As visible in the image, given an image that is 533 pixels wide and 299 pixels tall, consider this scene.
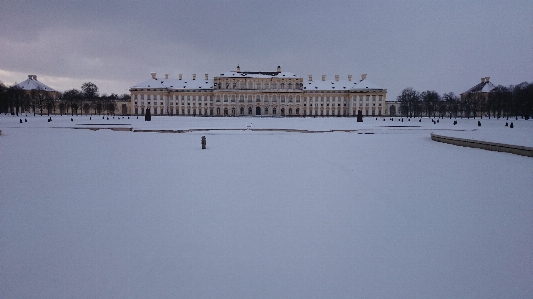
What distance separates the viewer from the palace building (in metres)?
88.1

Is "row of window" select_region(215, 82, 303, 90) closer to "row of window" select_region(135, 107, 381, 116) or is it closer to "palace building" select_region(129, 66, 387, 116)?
"palace building" select_region(129, 66, 387, 116)

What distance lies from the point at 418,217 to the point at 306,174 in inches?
150

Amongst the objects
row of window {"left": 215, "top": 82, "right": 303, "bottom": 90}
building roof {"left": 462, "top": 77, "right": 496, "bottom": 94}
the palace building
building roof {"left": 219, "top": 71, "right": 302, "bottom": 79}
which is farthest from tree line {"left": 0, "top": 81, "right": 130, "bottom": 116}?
building roof {"left": 462, "top": 77, "right": 496, "bottom": 94}

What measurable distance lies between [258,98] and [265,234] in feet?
279

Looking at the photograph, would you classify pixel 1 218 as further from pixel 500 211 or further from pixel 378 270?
pixel 500 211

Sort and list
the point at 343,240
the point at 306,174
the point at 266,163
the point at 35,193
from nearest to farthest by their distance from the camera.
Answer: the point at 343,240 < the point at 35,193 < the point at 306,174 < the point at 266,163

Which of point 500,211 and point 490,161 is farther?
point 490,161

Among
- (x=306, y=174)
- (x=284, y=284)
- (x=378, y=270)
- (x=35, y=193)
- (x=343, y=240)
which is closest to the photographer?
(x=284, y=284)

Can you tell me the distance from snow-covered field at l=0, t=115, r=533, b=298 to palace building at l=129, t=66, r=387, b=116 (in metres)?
80.0

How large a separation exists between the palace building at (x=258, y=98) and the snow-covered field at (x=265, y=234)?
79972 millimetres

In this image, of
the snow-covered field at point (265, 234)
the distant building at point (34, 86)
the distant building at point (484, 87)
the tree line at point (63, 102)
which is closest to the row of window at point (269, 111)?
the tree line at point (63, 102)

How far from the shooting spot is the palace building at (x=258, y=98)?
8812 cm

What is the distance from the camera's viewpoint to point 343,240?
455 centimetres

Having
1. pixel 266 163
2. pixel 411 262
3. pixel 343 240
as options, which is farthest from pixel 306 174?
pixel 411 262
